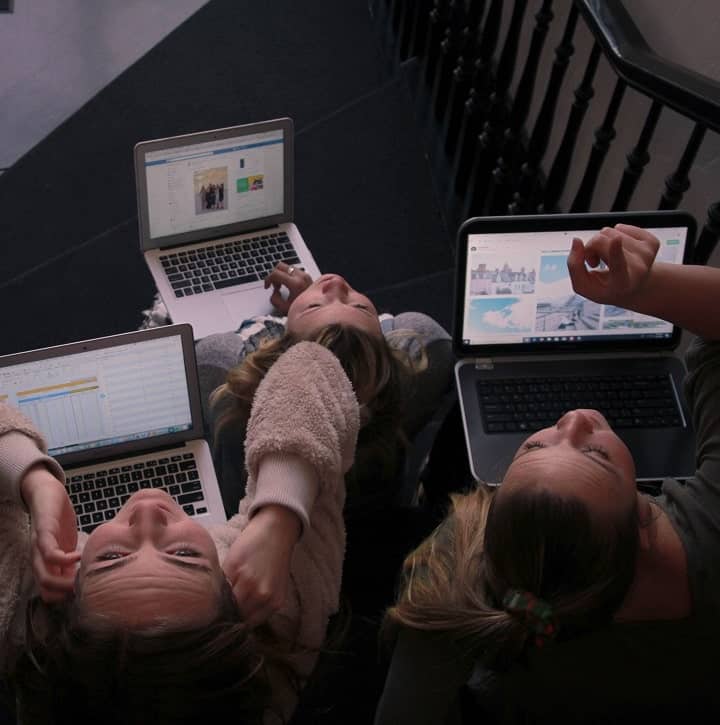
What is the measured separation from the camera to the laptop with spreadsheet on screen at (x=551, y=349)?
6.20 feet

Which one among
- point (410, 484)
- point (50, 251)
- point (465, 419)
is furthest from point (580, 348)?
point (50, 251)

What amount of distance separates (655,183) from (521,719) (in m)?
1.45

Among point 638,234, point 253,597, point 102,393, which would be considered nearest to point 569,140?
point 638,234

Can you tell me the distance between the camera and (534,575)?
4.61ft

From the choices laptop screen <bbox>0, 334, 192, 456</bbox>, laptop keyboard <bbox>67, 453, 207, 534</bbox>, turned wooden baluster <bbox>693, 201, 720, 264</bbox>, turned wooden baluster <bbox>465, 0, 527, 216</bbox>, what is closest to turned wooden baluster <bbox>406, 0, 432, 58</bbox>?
turned wooden baluster <bbox>465, 0, 527, 216</bbox>

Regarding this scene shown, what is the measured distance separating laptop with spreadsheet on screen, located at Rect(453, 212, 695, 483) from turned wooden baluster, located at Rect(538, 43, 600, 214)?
0.60 metres

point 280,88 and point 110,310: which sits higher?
point 280,88

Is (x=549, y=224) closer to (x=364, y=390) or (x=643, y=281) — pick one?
(x=643, y=281)

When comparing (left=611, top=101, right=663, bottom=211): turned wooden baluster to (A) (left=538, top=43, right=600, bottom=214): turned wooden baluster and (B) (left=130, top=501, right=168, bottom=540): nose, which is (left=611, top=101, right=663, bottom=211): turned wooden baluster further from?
(B) (left=130, top=501, right=168, bottom=540): nose

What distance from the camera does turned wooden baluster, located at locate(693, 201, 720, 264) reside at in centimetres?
202

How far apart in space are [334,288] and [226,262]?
533 mm

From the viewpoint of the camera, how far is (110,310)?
2.70m

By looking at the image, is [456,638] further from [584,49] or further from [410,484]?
[584,49]

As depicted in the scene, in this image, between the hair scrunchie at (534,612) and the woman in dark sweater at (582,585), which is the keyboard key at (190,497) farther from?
the hair scrunchie at (534,612)
